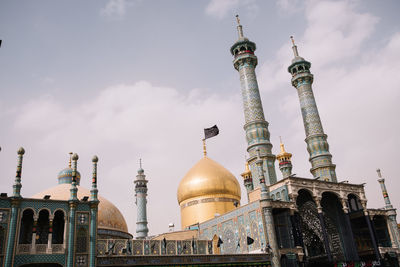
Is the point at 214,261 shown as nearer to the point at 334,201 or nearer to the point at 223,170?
the point at 334,201

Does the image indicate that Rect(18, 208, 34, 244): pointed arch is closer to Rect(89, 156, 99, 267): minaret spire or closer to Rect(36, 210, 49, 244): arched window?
Rect(36, 210, 49, 244): arched window

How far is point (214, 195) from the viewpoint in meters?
36.7

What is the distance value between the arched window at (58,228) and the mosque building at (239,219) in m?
0.05

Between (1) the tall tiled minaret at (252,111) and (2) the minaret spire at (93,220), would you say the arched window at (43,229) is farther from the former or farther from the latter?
(1) the tall tiled minaret at (252,111)

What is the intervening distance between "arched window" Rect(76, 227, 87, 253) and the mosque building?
0.16 ft

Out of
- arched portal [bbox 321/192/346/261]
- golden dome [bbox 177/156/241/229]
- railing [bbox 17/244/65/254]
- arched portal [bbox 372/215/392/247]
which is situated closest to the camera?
railing [bbox 17/244/65/254]

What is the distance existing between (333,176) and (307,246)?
25.1 feet

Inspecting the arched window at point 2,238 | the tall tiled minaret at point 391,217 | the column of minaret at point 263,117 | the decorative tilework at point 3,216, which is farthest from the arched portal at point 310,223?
the arched window at point 2,238

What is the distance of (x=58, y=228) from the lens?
20.6 m

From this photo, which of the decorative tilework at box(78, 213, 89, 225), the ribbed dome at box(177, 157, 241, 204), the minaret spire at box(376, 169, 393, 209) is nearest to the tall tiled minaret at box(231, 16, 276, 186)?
the ribbed dome at box(177, 157, 241, 204)

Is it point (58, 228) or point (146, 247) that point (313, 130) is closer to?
point (146, 247)

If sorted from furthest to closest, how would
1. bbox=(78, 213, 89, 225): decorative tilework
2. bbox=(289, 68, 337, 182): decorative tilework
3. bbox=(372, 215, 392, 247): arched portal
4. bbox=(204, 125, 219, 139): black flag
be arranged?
bbox=(204, 125, 219, 139): black flag < bbox=(289, 68, 337, 182): decorative tilework < bbox=(372, 215, 392, 247): arched portal < bbox=(78, 213, 89, 225): decorative tilework

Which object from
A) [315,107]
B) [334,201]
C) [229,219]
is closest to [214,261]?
[229,219]

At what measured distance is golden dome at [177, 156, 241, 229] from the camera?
35.9m
